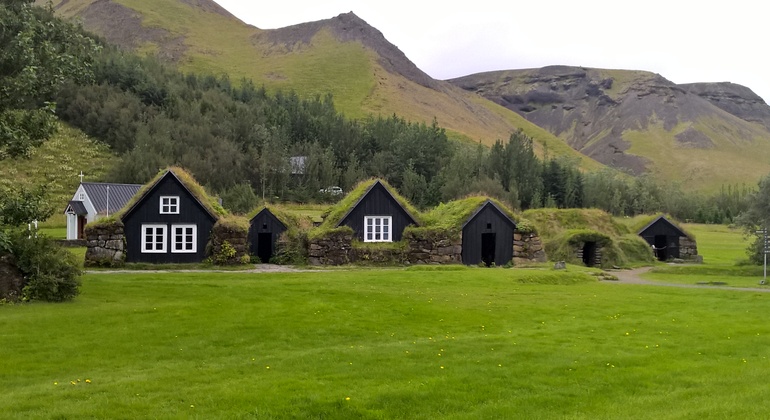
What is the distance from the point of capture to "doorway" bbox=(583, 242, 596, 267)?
164ft

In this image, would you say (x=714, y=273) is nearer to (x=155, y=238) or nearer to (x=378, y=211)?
(x=378, y=211)

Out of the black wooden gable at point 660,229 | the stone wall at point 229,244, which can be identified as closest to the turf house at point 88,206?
the stone wall at point 229,244

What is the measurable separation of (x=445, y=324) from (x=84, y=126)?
103 metres

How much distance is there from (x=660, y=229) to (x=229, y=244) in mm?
37391

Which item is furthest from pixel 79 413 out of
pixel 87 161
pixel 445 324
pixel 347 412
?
pixel 87 161

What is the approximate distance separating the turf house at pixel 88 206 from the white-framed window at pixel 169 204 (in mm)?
16848

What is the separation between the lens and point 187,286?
1104 inches

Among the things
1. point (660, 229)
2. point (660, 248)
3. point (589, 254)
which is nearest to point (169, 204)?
point (589, 254)

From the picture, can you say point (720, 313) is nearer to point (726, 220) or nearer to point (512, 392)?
point (512, 392)

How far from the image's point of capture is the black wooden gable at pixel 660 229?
189 ft

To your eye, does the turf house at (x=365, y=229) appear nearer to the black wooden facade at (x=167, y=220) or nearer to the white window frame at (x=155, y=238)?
the black wooden facade at (x=167, y=220)

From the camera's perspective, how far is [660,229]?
5794cm

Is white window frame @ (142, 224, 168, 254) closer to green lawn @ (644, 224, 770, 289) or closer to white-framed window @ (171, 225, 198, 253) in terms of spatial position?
white-framed window @ (171, 225, 198, 253)

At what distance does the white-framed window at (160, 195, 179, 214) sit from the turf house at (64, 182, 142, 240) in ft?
55.3
